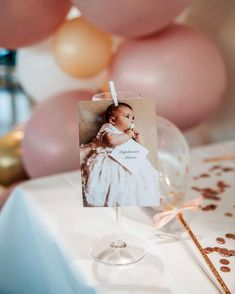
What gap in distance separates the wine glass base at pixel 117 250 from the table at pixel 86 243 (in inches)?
0.5

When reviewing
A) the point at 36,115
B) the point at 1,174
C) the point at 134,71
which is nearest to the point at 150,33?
Result: the point at 134,71

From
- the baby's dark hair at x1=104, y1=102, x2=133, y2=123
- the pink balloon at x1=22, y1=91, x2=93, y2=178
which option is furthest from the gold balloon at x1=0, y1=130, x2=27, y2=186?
the baby's dark hair at x1=104, y1=102, x2=133, y2=123

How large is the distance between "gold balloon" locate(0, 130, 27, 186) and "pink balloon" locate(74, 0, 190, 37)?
740 millimetres

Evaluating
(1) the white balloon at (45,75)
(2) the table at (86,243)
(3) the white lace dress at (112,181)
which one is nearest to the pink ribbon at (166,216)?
(2) the table at (86,243)

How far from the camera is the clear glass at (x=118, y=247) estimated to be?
2.22 feet

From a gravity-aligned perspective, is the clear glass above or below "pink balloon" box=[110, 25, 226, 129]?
below

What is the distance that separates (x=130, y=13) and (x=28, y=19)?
317 mm

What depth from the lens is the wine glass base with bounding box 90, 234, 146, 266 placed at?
2.25 feet

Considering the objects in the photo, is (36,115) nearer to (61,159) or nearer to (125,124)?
(61,159)

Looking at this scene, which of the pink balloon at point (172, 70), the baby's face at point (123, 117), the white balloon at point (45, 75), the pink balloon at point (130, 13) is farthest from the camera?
the white balloon at point (45, 75)

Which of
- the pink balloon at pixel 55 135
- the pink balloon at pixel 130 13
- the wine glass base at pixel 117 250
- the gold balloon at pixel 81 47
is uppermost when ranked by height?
the pink balloon at pixel 130 13

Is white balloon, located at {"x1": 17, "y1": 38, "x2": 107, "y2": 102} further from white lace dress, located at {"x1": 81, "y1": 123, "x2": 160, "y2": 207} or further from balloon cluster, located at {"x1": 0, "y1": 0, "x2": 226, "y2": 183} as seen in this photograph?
white lace dress, located at {"x1": 81, "y1": 123, "x2": 160, "y2": 207}

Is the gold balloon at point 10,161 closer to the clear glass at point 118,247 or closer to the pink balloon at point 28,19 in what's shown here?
the pink balloon at point 28,19

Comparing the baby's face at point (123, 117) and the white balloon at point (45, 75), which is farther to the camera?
the white balloon at point (45, 75)
